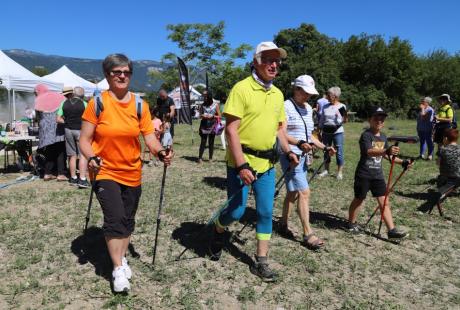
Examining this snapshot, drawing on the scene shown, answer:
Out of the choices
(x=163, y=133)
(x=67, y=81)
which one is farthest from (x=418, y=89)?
(x=163, y=133)

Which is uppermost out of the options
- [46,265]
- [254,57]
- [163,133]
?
[254,57]

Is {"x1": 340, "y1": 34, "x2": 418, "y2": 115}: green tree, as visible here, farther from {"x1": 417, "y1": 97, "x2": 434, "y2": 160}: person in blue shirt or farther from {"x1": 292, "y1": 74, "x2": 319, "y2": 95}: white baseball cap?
{"x1": 292, "y1": 74, "x2": 319, "y2": 95}: white baseball cap

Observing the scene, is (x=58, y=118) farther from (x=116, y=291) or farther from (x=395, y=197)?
(x=395, y=197)

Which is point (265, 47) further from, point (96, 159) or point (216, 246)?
point (216, 246)

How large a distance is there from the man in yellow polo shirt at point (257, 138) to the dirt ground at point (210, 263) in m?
0.45

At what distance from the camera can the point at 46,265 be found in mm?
4008

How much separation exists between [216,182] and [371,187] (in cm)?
366

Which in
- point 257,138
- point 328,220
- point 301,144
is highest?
point 257,138

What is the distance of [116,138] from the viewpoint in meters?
3.27

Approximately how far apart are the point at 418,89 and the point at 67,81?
47.9 metres

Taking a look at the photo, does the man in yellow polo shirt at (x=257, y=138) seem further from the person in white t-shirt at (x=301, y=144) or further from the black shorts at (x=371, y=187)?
the black shorts at (x=371, y=187)

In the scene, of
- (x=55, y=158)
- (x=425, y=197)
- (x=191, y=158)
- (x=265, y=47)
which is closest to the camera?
(x=265, y=47)

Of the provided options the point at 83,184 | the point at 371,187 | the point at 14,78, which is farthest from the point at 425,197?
the point at 14,78

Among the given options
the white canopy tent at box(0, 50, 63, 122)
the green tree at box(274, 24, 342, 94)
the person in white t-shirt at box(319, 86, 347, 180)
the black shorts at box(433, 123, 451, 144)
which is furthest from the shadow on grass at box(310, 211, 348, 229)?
the green tree at box(274, 24, 342, 94)
